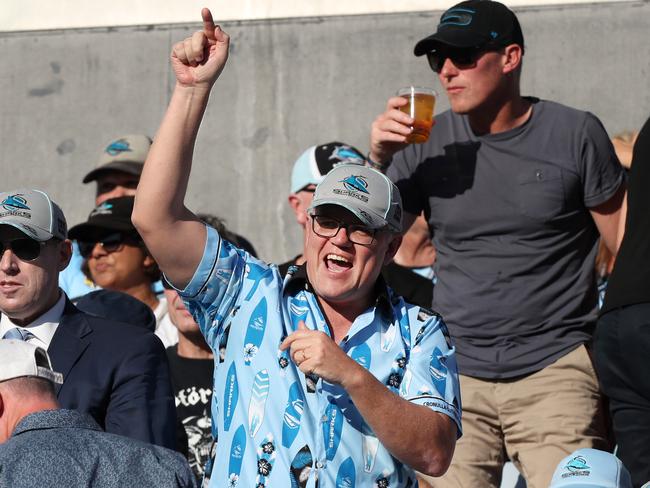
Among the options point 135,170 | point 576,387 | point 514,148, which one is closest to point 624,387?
point 576,387

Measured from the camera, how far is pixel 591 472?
3500 mm

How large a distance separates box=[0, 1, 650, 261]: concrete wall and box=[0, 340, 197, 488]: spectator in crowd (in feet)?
11.4

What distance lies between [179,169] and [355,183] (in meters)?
0.51

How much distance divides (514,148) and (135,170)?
7.58ft

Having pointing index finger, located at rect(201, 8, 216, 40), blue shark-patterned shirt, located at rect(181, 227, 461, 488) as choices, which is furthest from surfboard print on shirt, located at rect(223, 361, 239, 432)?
pointing index finger, located at rect(201, 8, 216, 40)

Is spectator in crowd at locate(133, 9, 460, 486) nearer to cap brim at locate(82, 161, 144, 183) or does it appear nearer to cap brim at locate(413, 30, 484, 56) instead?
cap brim at locate(413, 30, 484, 56)

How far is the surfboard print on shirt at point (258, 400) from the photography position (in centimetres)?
323

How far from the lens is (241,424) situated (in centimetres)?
325

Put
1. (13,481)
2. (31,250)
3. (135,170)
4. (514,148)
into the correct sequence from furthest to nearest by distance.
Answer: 1. (135,170)
2. (514,148)
3. (31,250)
4. (13,481)

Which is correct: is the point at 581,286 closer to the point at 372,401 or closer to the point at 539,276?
the point at 539,276

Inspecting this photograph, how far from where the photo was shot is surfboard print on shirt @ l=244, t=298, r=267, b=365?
3326 millimetres

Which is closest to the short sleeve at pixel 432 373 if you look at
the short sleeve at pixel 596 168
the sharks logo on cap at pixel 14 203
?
the short sleeve at pixel 596 168

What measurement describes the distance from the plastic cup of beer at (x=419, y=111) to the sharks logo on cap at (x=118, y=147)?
88.8 inches

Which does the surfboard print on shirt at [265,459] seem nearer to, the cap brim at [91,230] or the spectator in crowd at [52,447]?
the spectator in crowd at [52,447]
